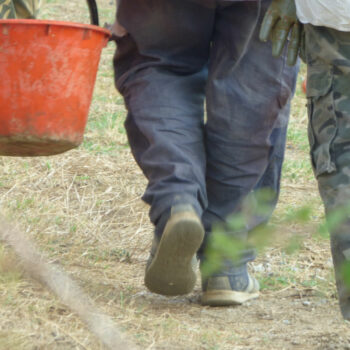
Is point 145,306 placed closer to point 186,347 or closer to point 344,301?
point 186,347

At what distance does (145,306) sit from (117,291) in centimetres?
15

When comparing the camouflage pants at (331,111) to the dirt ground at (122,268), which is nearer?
the camouflage pants at (331,111)

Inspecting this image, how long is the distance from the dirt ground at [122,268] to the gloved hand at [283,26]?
1.59 feet

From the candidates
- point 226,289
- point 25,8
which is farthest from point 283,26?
point 25,8

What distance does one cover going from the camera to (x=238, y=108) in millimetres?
2129

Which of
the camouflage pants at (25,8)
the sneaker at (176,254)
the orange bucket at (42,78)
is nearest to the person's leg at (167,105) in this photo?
the sneaker at (176,254)

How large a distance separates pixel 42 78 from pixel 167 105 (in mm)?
376

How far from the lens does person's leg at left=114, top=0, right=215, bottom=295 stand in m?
A: 1.99

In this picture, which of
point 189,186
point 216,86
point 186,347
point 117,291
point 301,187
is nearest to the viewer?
point 186,347

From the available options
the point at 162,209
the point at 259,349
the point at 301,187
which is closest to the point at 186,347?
the point at 259,349

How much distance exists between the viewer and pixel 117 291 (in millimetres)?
2355

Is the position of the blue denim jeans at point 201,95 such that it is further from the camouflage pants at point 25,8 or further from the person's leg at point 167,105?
the camouflage pants at point 25,8

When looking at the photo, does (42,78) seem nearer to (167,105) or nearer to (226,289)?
(167,105)

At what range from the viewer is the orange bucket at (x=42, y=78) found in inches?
76.3
